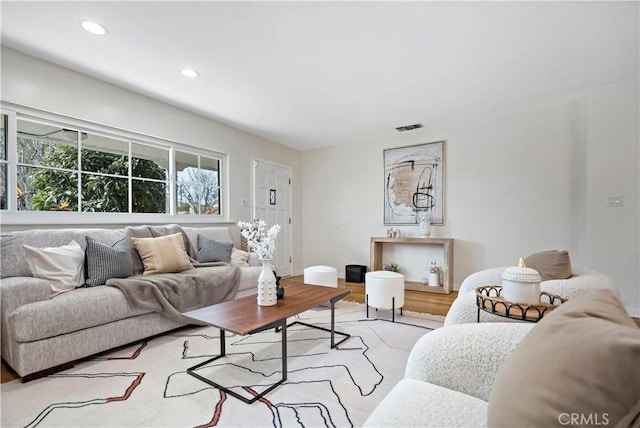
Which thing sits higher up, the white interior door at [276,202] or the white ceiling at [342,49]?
the white ceiling at [342,49]

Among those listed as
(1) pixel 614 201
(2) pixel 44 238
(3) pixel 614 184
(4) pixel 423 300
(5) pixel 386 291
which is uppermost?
(3) pixel 614 184

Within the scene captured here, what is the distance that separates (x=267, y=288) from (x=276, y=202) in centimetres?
315

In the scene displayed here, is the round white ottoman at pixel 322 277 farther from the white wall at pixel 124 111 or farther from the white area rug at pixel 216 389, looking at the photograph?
the white wall at pixel 124 111

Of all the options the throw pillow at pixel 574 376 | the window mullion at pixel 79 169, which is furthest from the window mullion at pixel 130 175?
the throw pillow at pixel 574 376

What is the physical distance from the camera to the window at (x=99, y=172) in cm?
263

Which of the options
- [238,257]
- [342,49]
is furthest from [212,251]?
[342,49]

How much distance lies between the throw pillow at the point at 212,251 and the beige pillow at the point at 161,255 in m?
0.28

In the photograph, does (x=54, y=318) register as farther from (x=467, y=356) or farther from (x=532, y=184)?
(x=532, y=184)

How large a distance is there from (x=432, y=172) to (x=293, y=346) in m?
3.25

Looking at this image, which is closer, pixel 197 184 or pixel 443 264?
pixel 197 184

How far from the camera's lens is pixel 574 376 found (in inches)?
22.4

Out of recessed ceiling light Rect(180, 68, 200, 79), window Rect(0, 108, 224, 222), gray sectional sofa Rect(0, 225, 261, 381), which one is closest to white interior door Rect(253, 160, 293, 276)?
window Rect(0, 108, 224, 222)

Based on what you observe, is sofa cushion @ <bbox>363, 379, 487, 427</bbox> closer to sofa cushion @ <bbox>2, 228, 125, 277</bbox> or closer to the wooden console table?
sofa cushion @ <bbox>2, 228, 125, 277</bbox>

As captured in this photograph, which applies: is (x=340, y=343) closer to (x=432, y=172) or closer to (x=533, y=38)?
(x=533, y=38)
